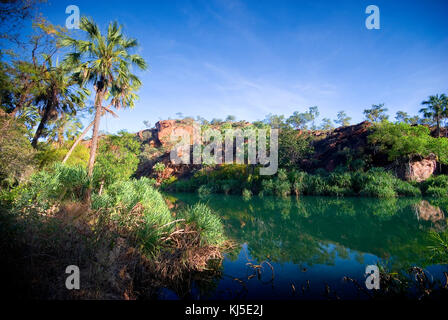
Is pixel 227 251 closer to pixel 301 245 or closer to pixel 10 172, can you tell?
pixel 301 245

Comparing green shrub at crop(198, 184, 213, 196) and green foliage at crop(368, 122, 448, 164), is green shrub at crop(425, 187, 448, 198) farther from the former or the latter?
green shrub at crop(198, 184, 213, 196)

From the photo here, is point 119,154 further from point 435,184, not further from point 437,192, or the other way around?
point 435,184

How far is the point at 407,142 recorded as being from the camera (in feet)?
88.5

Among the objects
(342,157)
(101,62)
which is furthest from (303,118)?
(101,62)

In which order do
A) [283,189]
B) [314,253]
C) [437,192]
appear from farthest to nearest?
[283,189] → [437,192] → [314,253]

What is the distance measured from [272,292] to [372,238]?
6.23 m

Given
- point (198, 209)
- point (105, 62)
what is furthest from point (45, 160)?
point (198, 209)

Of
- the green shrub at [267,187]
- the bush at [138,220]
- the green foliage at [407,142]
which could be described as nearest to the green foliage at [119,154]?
the bush at [138,220]

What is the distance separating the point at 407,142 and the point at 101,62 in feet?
113

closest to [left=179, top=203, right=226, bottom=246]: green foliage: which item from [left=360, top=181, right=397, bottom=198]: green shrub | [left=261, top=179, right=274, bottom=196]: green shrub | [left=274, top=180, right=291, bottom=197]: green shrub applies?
[left=274, top=180, right=291, bottom=197]: green shrub

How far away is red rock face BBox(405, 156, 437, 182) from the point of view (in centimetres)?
2644

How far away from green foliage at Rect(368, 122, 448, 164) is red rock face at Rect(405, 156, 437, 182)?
96 centimetres
